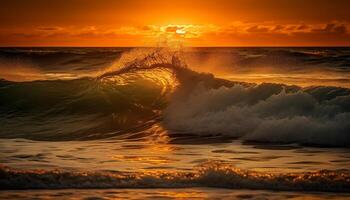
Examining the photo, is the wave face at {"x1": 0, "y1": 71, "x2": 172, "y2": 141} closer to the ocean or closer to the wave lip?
the ocean

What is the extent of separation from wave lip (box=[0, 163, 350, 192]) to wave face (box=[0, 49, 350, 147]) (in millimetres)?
4468

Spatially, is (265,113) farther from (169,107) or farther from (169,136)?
(169,107)

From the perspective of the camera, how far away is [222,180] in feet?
31.2

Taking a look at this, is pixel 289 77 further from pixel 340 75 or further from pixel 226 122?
pixel 226 122

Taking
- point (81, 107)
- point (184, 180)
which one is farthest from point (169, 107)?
point (184, 180)

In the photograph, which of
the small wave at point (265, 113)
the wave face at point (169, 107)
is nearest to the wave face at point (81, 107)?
the wave face at point (169, 107)

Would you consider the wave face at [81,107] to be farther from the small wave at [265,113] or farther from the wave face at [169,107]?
the small wave at [265,113]

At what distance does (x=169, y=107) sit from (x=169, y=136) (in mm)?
3499

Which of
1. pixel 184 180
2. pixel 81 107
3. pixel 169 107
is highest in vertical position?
pixel 169 107

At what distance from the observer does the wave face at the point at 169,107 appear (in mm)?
15086

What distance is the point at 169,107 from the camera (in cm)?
1905

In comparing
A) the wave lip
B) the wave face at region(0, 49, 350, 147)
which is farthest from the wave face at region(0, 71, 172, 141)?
the wave lip

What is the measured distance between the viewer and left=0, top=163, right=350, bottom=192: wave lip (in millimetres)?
9305

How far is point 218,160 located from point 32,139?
18.1 feet
